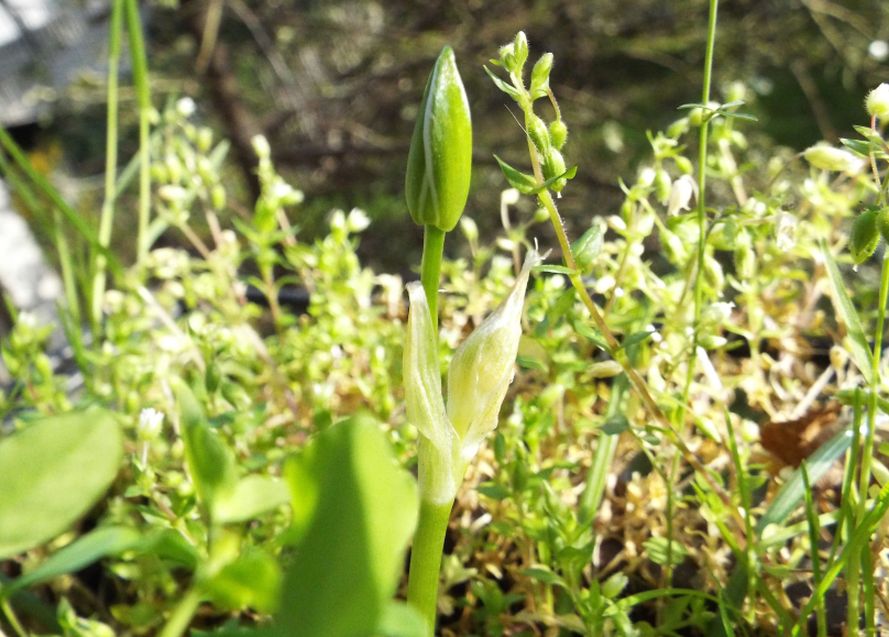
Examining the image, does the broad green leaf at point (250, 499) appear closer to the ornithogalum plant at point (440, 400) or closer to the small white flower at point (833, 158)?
the ornithogalum plant at point (440, 400)

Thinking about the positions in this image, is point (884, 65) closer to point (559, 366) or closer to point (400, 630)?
point (559, 366)

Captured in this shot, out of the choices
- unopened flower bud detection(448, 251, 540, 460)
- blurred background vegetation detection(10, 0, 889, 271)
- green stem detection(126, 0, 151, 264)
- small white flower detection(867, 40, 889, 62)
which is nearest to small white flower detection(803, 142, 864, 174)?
unopened flower bud detection(448, 251, 540, 460)

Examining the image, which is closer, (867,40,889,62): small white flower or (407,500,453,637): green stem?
(407,500,453,637): green stem

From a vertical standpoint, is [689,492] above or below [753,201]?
below

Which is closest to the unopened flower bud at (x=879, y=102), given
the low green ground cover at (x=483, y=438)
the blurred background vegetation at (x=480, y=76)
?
the low green ground cover at (x=483, y=438)

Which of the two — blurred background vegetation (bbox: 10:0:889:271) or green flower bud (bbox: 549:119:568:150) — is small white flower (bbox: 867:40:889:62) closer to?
blurred background vegetation (bbox: 10:0:889:271)

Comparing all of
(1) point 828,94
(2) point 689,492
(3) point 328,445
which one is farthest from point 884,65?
(3) point 328,445
